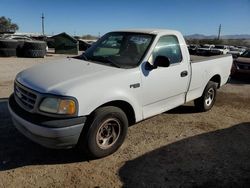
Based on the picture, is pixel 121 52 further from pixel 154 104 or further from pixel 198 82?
pixel 198 82

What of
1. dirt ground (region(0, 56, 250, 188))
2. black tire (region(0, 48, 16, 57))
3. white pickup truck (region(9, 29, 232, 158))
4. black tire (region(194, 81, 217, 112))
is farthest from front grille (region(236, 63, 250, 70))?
black tire (region(0, 48, 16, 57))

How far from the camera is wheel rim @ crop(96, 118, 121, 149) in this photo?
13.1 ft

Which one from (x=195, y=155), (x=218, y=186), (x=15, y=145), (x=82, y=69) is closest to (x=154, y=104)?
(x=195, y=155)

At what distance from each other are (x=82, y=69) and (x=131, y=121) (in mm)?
1142

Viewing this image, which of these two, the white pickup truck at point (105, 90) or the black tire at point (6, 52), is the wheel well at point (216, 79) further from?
the black tire at point (6, 52)

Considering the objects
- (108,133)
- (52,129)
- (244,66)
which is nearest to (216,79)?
(108,133)

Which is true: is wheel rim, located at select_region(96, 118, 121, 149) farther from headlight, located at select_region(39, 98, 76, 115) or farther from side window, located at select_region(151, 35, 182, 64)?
side window, located at select_region(151, 35, 182, 64)

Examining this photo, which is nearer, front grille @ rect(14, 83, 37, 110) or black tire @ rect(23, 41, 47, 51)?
front grille @ rect(14, 83, 37, 110)

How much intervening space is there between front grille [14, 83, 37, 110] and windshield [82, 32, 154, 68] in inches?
52.6

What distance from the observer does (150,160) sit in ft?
13.6

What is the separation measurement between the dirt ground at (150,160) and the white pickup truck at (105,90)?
39 cm

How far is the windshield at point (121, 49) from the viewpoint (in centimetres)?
457

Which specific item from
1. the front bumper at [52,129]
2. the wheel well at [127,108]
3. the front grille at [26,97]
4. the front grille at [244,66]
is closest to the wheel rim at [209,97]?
the wheel well at [127,108]

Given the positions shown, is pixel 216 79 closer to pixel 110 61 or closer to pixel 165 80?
pixel 165 80
